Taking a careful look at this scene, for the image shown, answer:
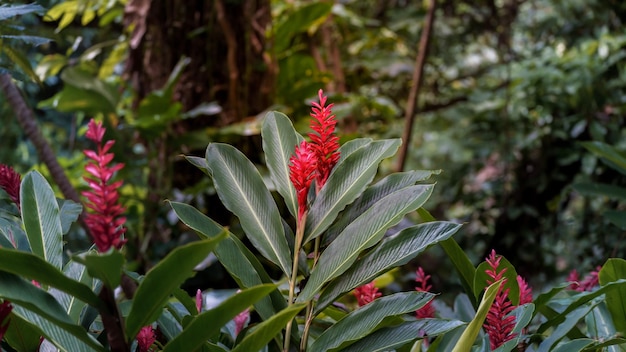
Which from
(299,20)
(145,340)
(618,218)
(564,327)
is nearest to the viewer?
(145,340)

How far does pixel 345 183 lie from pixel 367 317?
110 mm

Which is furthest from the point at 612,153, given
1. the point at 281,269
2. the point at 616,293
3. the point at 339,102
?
the point at 339,102

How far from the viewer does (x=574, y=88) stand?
6.47 feet

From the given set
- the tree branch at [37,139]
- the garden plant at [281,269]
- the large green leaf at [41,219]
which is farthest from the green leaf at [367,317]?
the tree branch at [37,139]

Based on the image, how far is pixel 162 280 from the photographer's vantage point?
→ 0.34 metres

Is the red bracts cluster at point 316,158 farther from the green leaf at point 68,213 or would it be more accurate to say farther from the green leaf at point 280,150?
the green leaf at point 68,213

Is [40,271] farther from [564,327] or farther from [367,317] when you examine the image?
[564,327]

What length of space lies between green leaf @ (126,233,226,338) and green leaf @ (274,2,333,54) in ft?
5.06

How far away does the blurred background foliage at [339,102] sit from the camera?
1611mm

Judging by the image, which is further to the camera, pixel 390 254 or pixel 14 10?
pixel 14 10

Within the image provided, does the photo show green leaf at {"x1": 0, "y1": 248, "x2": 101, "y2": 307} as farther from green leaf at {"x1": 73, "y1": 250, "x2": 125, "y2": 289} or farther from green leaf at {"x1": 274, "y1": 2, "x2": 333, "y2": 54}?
green leaf at {"x1": 274, "y1": 2, "x2": 333, "y2": 54}

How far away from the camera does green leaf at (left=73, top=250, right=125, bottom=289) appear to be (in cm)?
31

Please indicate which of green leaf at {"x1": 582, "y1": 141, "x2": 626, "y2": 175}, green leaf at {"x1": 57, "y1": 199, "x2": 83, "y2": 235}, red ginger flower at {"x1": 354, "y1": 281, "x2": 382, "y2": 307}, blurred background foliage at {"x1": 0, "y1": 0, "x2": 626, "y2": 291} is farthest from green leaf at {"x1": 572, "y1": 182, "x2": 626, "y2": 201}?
green leaf at {"x1": 57, "y1": 199, "x2": 83, "y2": 235}

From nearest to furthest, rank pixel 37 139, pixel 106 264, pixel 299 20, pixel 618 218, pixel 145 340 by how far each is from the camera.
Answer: pixel 106 264 < pixel 145 340 < pixel 618 218 < pixel 37 139 < pixel 299 20
